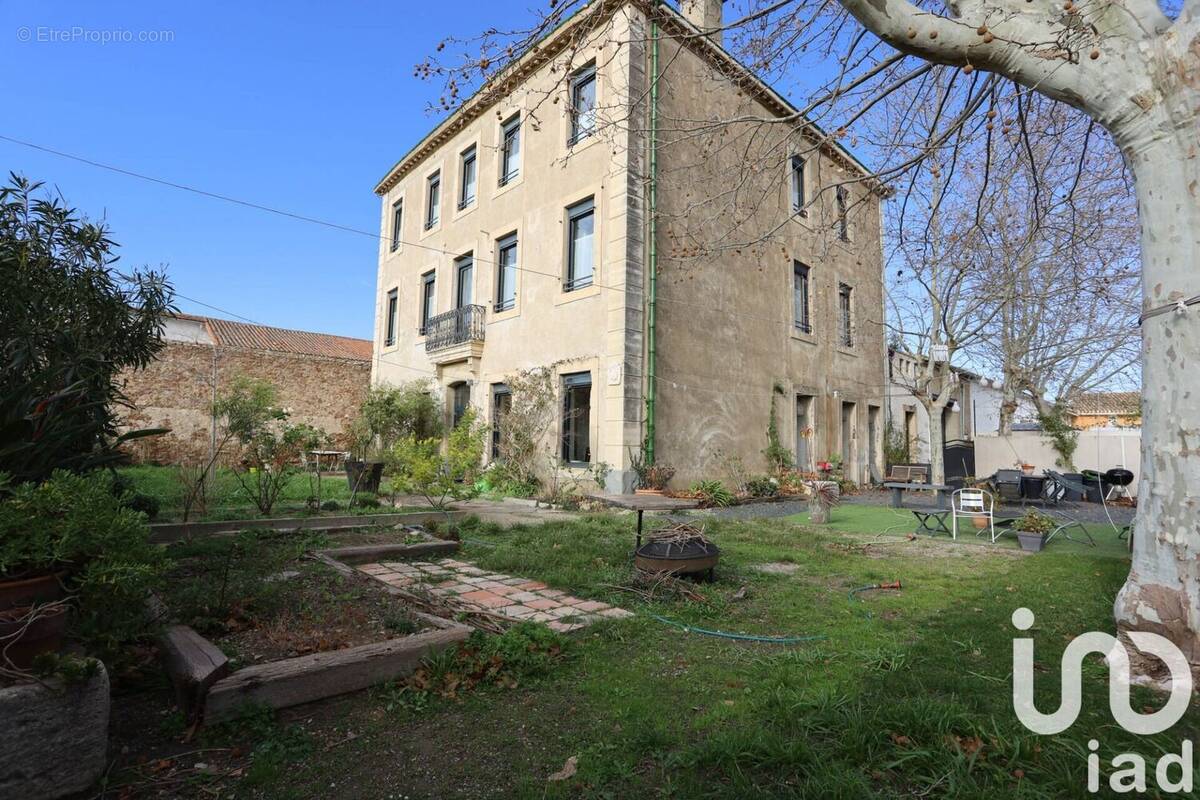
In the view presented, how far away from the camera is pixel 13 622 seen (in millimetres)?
1954

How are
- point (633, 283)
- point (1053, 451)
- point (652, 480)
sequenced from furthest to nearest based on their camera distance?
point (1053, 451) → point (633, 283) → point (652, 480)

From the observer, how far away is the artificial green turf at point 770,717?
6.87 ft

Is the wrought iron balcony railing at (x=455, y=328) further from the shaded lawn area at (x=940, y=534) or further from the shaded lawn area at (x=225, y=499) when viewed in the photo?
the shaded lawn area at (x=940, y=534)

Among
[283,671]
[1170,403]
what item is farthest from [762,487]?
[283,671]

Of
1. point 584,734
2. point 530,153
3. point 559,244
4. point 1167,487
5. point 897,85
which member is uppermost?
point 530,153

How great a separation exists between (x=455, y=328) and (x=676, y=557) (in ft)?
38.1

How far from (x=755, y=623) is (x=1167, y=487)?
2.41 m

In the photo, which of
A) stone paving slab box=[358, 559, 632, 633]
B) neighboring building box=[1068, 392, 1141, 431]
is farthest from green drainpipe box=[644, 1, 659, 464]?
neighboring building box=[1068, 392, 1141, 431]

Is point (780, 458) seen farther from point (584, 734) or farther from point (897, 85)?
point (584, 734)

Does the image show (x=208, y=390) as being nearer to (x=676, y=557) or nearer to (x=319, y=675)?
(x=676, y=557)

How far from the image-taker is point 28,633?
1993 mm

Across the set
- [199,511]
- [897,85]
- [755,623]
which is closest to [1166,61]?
[897,85]

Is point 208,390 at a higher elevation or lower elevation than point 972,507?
higher

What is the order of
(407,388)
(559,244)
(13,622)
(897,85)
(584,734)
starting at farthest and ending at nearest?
(407,388) < (559,244) < (897,85) < (584,734) < (13,622)
